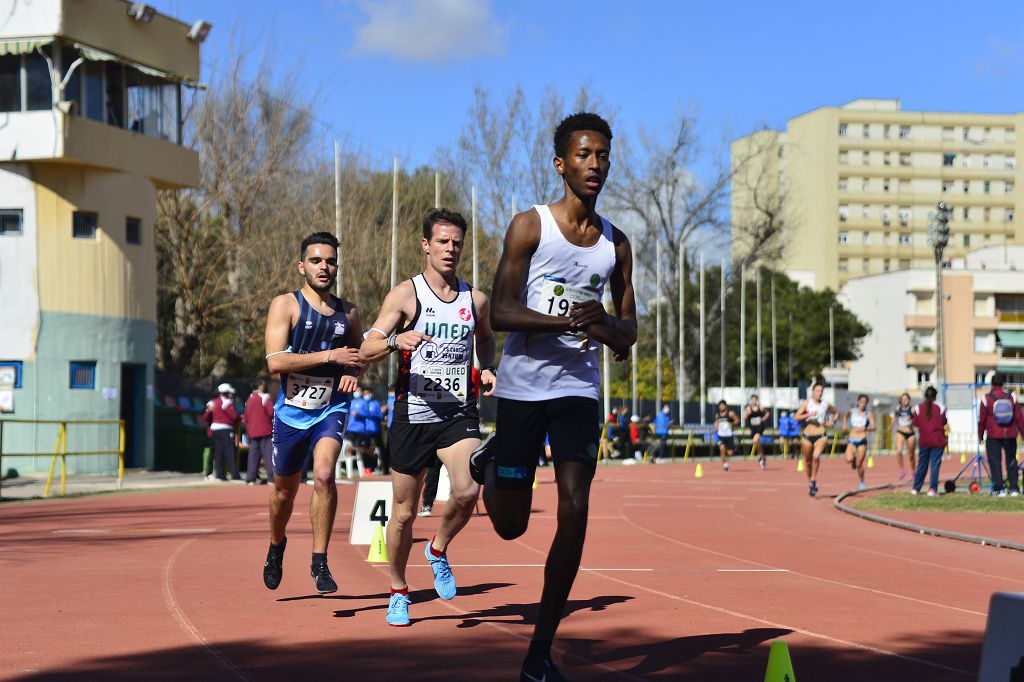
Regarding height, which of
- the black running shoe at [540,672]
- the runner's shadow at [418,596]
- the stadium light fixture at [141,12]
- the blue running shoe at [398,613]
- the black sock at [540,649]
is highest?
the stadium light fixture at [141,12]

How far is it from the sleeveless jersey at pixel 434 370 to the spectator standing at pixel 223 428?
20.4 meters

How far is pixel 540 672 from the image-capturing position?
583 centimetres

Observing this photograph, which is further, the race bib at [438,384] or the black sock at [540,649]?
the race bib at [438,384]

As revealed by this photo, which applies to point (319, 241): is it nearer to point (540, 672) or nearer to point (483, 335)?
point (483, 335)

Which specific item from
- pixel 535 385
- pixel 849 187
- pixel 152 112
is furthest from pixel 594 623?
pixel 849 187

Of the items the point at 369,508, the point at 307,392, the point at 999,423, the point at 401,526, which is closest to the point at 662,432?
the point at 999,423

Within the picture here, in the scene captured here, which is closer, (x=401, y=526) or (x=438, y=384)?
(x=401, y=526)

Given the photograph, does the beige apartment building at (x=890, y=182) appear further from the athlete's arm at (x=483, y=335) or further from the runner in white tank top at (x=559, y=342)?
the runner in white tank top at (x=559, y=342)

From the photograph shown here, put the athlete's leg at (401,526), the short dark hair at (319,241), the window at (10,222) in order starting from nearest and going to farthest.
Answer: the athlete's leg at (401,526), the short dark hair at (319,241), the window at (10,222)

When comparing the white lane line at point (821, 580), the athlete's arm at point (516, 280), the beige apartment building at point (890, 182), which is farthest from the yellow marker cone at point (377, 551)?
the beige apartment building at point (890, 182)

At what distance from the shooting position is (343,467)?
31.8 m

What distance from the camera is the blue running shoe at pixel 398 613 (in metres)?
7.91

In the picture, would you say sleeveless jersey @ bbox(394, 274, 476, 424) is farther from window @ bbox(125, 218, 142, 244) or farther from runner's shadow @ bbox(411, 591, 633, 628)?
window @ bbox(125, 218, 142, 244)

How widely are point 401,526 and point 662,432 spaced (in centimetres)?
3674
